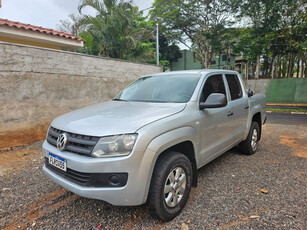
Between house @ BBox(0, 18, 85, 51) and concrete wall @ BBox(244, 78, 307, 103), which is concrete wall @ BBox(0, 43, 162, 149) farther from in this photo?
concrete wall @ BBox(244, 78, 307, 103)

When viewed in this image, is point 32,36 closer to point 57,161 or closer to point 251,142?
point 57,161

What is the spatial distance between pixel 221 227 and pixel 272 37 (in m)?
18.1

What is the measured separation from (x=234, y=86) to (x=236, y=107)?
0.50m

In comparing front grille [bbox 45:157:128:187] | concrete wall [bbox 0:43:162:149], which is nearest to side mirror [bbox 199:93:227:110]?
front grille [bbox 45:157:128:187]

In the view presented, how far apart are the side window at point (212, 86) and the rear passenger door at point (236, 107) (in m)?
0.24

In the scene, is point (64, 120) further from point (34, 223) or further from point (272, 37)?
point (272, 37)

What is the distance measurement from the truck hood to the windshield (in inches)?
10.5

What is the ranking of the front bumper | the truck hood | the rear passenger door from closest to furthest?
the front bumper → the truck hood → the rear passenger door

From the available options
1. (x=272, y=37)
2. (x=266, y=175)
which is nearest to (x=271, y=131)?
(x=266, y=175)

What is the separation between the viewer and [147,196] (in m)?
1.98

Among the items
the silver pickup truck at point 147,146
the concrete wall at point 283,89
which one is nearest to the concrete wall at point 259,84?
the concrete wall at point 283,89

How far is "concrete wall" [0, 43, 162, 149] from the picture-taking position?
457 centimetres

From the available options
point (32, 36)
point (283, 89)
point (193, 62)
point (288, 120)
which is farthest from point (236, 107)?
point (193, 62)

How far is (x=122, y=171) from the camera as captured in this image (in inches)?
71.1
